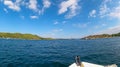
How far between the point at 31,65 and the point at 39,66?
6.25ft

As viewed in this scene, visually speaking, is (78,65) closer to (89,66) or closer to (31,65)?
(89,66)

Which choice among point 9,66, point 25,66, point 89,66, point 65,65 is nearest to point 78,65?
point 89,66

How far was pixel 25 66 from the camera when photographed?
33031mm

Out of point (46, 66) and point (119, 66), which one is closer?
point (119, 66)

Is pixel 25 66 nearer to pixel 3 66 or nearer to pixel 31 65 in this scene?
pixel 31 65

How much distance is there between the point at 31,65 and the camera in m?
33.9

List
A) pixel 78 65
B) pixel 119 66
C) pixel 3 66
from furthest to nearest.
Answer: pixel 3 66 → pixel 119 66 → pixel 78 65

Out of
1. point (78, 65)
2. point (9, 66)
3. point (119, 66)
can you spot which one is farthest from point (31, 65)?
point (119, 66)

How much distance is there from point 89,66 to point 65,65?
11560 millimetres

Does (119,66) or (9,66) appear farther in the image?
(9,66)

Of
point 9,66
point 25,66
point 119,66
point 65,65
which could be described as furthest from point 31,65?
point 119,66

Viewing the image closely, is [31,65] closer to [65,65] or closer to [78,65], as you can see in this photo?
[65,65]

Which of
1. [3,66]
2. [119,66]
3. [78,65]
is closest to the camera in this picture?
[78,65]

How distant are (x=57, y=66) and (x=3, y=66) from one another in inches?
436
